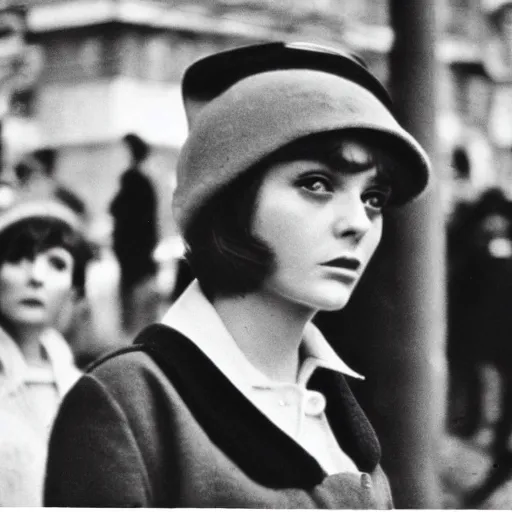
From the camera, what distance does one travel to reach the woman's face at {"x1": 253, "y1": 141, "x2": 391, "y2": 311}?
340 cm

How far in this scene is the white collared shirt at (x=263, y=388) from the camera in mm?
3441

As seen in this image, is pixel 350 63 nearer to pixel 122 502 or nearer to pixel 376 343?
pixel 376 343

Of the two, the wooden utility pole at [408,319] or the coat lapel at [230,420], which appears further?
the wooden utility pole at [408,319]

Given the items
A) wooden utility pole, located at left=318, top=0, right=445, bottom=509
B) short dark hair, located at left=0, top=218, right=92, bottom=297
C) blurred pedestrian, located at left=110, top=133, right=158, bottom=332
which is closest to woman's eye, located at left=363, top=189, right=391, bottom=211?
wooden utility pole, located at left=318, top=0, right=445, bottom=509

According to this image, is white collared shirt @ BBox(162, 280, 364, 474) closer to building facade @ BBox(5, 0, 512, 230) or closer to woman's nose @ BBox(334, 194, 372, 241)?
building facade @ BBox(5, 0, 512, 230)

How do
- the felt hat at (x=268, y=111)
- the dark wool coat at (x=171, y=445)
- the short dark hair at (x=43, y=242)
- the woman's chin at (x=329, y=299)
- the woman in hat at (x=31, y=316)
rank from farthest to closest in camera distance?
the short dark hair at (x=43, y=242), the woman in hat at (x=31, y=316), the woman's chin at (x=329, y=299), the felt hat at (x=268, y=111), the dark wool coat at (x=171, y=445)

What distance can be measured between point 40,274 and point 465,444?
1.65 metres

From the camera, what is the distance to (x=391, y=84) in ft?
12.6

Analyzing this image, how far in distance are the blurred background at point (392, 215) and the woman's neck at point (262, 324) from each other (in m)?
0.22

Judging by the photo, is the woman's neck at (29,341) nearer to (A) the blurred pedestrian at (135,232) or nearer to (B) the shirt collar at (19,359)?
(B) the shirt collar at (19,359)

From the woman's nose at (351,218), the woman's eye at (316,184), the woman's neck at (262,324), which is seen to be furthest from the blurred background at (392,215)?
the woman's eye at (316,184)

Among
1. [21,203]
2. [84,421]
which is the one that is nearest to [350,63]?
[21,203]

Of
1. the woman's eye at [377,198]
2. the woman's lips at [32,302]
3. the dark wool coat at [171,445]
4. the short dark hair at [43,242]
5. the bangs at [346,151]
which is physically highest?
the bangs at [346,151]

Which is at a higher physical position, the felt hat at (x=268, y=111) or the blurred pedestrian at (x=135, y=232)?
the felt hat at (x=268, y=111)
